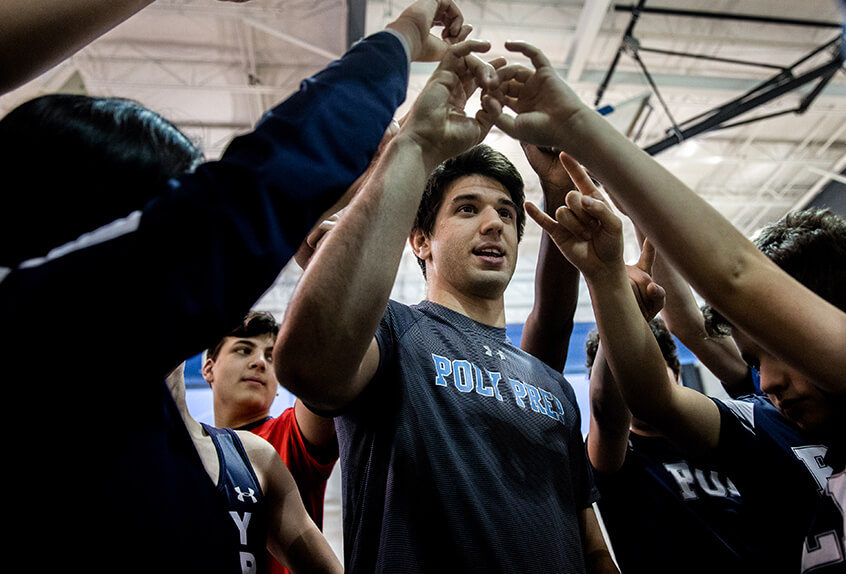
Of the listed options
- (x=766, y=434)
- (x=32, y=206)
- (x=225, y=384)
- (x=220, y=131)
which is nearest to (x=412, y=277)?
(x=220, y=131)

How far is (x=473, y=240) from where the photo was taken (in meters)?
1.66

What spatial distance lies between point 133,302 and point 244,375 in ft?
7.49

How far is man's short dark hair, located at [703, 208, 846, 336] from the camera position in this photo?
1.30 metres

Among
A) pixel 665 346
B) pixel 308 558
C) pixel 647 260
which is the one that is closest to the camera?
pixel 308 558

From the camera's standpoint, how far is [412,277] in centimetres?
1316

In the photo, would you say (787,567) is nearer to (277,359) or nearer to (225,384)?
(277,359)

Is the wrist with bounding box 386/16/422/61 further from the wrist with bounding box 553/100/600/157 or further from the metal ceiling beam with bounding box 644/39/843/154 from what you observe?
the metal ceiling beam with bounding box 644/39/843/154

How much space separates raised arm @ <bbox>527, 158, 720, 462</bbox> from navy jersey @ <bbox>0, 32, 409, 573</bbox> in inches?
32.7

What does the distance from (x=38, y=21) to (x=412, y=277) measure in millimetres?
12269

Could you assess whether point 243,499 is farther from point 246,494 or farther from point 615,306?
point 615,306

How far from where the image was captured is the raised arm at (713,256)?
0.93 metres

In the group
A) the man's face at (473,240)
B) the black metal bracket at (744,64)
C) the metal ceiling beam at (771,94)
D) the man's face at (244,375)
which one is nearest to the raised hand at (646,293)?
the man's face at (473,240)

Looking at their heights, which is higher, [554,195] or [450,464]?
[554,195]

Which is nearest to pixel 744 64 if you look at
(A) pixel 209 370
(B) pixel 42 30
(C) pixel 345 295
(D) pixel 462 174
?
(D) pixel 462 174
